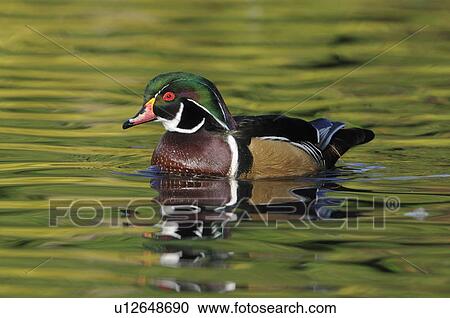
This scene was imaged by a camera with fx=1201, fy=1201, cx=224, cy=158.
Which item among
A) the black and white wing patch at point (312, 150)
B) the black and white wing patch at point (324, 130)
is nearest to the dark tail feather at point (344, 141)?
the black and white wing patch at point (324, 130)

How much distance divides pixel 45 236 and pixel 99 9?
13.0 m

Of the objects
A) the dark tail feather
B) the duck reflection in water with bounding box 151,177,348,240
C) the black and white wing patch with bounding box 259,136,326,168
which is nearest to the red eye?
the duck reflection in water with bounding box 151,177,348,240

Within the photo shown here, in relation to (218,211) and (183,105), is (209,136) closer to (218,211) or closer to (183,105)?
(183,105)

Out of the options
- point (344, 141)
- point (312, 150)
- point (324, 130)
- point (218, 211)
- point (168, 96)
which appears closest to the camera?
point (218, 211)

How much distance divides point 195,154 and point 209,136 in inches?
9.4

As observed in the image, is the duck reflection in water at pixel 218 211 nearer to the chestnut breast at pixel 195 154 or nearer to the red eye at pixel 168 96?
the chestnut breast at pixel 195 154

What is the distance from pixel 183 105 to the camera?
11.9 meters

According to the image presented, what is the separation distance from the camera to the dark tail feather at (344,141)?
41.5 ft

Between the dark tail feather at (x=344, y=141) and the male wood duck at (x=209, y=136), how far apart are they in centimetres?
55

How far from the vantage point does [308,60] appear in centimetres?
1825

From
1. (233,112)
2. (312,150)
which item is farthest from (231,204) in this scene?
(233,112)

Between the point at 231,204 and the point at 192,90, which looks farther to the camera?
the point at 192,90

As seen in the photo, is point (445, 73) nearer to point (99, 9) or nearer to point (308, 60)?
point (308, 60)

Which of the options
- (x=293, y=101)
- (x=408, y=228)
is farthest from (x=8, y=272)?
(x=293, y=101)
